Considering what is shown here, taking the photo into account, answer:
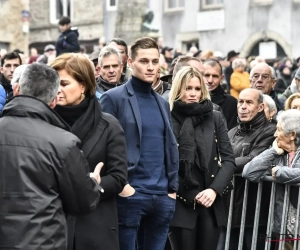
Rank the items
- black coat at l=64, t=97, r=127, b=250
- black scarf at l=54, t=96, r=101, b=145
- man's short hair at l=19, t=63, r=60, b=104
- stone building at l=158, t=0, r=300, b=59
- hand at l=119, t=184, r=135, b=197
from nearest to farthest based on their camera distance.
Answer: man's short hair at l=19, t=63, r=60, b=104 → black coat at l=64, t=97, r=127, b=250 → black scarf at l=54, t=96, r=101, b=145 → hand at l=119, t=184, r=135, b=197 → stone building at l=158, t=0, r=300, b=59

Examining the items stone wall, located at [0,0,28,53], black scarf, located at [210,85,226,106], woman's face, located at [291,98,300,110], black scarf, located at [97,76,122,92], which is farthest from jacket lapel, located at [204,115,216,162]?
stone wall, located at [0,0,28,53]

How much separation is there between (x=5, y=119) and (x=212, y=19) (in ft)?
93.8

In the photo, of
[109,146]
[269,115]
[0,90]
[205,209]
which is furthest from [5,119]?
[269,115]

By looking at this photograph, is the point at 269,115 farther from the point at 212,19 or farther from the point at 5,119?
the point at 212,19

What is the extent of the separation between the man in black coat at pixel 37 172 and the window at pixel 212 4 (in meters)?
28.4

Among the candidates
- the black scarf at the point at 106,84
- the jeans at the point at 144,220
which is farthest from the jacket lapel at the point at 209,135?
the black scarf at the point at 106,84

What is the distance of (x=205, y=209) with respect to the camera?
339 inches

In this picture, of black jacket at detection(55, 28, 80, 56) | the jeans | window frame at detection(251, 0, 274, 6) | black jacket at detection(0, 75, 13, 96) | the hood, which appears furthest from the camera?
window frame at detection(251, 0, 274, 6)

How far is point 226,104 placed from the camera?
469 inches

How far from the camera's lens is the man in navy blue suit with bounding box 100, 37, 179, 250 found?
7.80 meters

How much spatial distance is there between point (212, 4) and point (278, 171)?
26006 millimetres

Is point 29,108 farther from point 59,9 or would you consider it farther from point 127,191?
point 59,9

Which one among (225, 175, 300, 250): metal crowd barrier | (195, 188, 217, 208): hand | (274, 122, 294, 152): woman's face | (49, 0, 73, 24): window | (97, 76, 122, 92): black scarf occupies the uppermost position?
(49, 0, 73, 24): window

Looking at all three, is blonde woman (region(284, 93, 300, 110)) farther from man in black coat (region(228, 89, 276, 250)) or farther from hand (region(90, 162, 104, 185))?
hand (region(90, 162, 104, 185))
